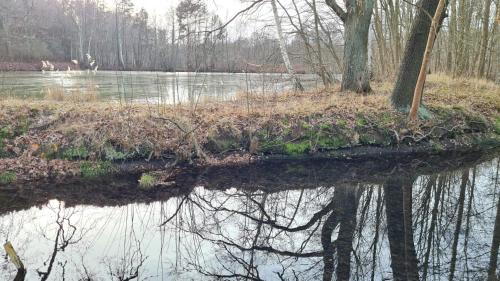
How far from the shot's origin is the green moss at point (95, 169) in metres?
8.50

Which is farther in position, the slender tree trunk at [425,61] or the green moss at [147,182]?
the slender tree trunk at [425,61]

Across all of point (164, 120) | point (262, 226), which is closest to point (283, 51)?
point (164, 120)

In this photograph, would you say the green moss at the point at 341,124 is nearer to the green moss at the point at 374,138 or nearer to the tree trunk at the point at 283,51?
the green moss at the point at 374,138

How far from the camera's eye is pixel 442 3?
9531mm

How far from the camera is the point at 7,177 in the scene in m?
7.87

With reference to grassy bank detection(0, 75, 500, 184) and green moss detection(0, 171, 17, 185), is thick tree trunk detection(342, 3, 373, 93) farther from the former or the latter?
green moss detection(0, 171, 17, 185)

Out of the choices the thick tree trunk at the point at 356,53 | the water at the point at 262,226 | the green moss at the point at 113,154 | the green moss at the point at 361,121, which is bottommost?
the water at the point at 262,226

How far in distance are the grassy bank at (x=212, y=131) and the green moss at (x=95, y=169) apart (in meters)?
0.02

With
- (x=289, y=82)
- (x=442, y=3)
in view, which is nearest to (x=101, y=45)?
(x=289, y=82)

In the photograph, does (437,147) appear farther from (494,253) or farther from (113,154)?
(113,154)

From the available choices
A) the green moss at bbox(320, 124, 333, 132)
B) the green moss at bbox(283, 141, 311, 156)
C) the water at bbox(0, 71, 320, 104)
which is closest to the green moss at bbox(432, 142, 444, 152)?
the green moss at bbox(320, 124, 333, 132)

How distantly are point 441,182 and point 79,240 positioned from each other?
7025 millimetres

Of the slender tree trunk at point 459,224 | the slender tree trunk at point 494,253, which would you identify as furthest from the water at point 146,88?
the slender tree trunk at point 494,253

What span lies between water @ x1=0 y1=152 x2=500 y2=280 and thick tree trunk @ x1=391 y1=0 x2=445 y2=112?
2.97 m
